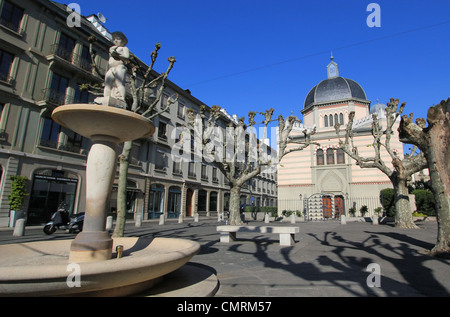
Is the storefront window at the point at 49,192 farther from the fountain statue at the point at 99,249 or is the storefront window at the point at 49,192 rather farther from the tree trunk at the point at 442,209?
the tree trunk at the point at 442,209

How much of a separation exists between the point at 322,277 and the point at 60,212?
13.2 m

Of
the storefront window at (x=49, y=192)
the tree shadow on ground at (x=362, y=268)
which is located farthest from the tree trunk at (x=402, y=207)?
the storefront window at (x=49, y=192)

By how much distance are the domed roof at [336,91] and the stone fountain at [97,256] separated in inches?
1275

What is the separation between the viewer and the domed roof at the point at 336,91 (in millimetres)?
32688

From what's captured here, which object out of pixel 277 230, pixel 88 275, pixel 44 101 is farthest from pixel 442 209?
pixel 44 101

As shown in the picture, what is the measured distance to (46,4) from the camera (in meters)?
18.7

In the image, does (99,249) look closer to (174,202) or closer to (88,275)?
(88,275)

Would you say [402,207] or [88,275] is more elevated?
[402,207]

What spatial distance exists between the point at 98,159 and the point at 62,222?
11.2 m

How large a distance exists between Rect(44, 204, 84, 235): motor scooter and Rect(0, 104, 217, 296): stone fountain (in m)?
8.68

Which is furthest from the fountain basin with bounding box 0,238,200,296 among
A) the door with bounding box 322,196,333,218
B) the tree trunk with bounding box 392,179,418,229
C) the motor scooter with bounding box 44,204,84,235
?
the door with bounding box 322,196,333,218

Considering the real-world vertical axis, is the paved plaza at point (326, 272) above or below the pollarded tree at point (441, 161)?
below

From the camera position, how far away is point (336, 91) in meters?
33.1

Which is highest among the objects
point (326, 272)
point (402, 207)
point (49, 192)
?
point (49, 192)
